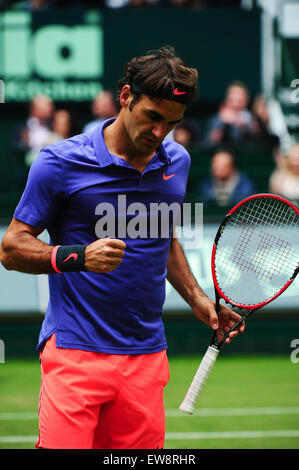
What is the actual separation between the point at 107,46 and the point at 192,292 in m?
8.23

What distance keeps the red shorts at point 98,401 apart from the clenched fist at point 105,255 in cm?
40

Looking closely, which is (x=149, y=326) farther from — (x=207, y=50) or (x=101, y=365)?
(x=207, y=50)

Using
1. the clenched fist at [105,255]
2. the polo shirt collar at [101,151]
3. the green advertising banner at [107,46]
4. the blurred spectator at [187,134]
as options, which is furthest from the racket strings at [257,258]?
the green advertising banner at [107,46]

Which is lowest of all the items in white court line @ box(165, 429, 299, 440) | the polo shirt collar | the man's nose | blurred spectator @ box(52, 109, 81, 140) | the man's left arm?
white court line @ box(165, 429, 299, 440)

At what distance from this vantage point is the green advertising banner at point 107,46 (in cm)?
1121

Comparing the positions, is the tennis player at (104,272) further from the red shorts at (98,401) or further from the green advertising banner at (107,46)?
the green advertising banner at (107,46)

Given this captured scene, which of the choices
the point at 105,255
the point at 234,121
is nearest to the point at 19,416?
the point at 105,255

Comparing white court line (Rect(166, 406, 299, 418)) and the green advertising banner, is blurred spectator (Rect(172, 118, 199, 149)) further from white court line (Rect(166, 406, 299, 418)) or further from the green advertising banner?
white court line (Rect(166, 406, 299, 418))

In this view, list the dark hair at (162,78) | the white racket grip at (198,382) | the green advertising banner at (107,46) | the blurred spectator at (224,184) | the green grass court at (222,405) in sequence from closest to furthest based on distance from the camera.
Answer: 1. the dark hair at (162,78)
2. the white racket grip at (198,382)
3. the green grass court at (222,405)
4. the blurred spectator at (224,184)
5. the green advertising banner at (107,46)

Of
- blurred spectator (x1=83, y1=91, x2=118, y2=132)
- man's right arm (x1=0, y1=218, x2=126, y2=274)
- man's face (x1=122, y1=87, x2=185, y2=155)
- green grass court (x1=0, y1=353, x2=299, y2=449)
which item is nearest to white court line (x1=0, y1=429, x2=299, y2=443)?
green grass court (x1=0, y1=353, x2=299, y2=449)

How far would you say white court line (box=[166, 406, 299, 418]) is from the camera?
262 inches

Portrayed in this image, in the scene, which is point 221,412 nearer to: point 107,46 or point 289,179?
point 289,179

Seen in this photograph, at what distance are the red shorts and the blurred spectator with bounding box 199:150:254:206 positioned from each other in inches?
215

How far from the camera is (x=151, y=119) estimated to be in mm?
3189
